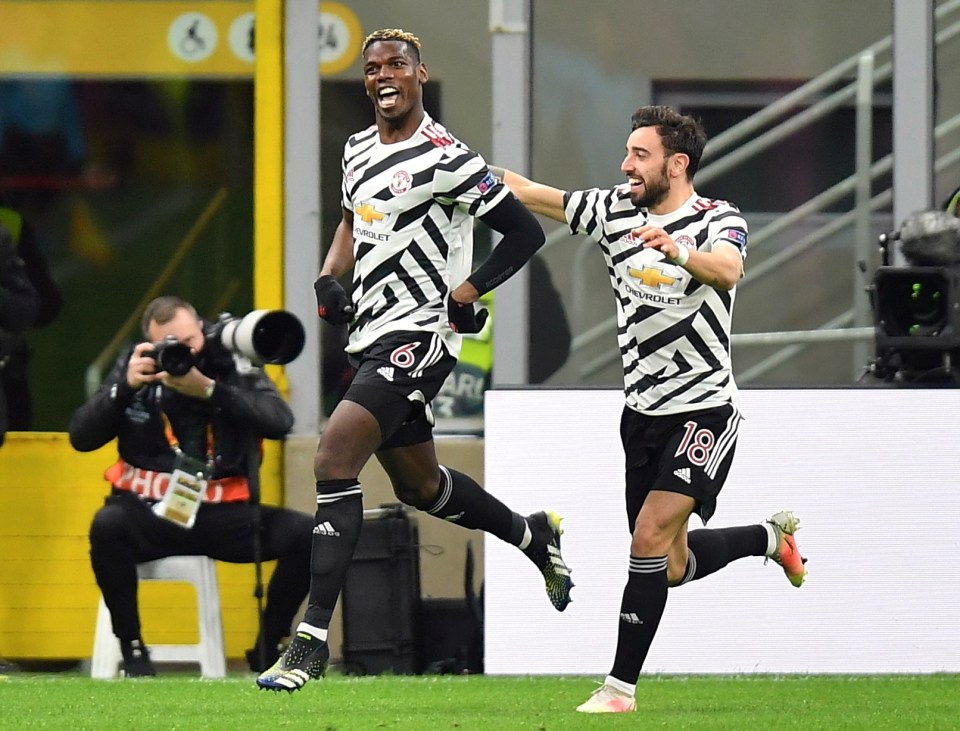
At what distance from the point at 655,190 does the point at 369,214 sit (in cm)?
93

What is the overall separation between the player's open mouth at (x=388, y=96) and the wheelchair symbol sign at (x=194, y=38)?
3851 mm

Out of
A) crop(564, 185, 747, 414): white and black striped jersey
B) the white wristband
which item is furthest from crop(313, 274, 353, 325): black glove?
the white wristband

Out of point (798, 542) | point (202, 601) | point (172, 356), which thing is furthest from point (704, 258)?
point (202, 601)

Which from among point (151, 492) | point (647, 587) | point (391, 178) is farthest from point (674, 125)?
point (151, 492)

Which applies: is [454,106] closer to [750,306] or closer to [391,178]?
[750,306]

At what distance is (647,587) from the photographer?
239 inches

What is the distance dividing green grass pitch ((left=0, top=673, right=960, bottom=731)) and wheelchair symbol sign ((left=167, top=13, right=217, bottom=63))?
3.41 m

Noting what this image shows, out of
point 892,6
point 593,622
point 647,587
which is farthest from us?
point 892,6

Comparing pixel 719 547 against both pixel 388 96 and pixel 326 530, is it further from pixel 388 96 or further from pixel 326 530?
pixel 388 96

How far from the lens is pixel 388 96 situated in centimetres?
625

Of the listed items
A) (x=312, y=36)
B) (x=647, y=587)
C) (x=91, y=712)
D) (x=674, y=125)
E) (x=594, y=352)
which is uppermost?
(x=312, y=36)

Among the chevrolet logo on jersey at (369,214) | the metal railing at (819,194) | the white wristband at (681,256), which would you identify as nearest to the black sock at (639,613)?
the white wristband at (681,256)

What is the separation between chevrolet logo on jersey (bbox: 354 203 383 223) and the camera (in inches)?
248

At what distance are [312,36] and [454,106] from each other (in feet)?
2.58
